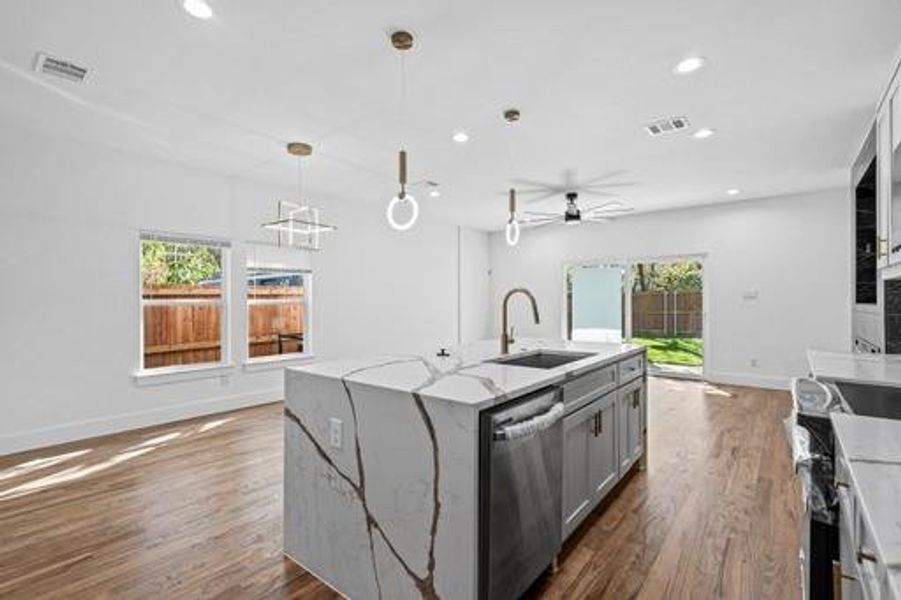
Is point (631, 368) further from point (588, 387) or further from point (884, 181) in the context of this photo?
point (884, 181)

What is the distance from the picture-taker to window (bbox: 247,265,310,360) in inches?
216

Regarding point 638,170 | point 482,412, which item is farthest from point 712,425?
point 482,412

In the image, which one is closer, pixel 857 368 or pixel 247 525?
pixel 857 368

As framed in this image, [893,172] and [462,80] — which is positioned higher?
[462,80]

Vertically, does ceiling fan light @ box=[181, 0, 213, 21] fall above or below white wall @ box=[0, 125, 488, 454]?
above

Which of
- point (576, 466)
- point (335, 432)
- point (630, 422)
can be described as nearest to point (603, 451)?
point (576, 466)

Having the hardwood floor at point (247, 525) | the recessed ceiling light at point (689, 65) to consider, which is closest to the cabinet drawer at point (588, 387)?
the hardwood floor at point (247, 525)

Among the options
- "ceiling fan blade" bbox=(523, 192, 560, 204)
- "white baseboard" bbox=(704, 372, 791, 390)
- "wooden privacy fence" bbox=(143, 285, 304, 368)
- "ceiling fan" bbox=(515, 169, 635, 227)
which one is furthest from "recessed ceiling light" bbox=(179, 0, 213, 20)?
"white baseboard" bbox=(704, 372, 791, 390)

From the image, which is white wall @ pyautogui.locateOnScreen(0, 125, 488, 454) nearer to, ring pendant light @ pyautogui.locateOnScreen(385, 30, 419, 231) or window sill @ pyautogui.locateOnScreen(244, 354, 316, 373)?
window sill @ pyautogui.locateOnScreen(244, 354, 316, 373)

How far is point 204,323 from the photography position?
5.11m

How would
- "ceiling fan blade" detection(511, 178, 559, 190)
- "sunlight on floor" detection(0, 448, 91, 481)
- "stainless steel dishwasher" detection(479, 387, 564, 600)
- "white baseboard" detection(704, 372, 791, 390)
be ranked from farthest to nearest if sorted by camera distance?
1. "white baseboard" detection(704, 372, 791, 390)
2. "ceiling fan blade" detection(511, 178, 559, 190)
3. "sunlight on floor" detection(0, 448, 91, 481)
4. "stainless steel dishwasher" detection(479, 387, 564, 600)

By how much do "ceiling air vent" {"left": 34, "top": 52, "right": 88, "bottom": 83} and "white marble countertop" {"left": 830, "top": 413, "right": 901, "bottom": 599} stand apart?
4.10 m

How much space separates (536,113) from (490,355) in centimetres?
198

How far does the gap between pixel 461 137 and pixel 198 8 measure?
221 cm
